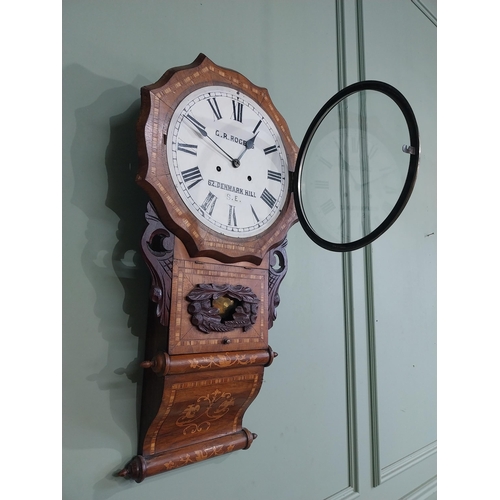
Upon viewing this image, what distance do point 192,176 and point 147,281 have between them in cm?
20

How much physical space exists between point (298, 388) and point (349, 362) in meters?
0.21

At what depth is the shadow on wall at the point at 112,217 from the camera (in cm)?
65

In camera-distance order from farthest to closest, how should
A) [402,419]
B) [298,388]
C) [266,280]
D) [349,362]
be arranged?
[402,419] → [349,362] → [298,388] → [266,280]

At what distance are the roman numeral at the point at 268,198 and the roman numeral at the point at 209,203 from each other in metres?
0.11

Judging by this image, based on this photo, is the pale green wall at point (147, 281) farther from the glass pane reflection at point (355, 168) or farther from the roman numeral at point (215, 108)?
the glass pane reflection at point (355, 168)

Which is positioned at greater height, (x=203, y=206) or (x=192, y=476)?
(x=203, y=206)

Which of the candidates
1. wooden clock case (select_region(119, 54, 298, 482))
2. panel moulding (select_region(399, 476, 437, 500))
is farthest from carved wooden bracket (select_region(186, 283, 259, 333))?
panel moulding (select_region(399, 476, 437, 500))

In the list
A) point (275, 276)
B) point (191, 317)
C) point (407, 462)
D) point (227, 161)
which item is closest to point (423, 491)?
point (407, 462)

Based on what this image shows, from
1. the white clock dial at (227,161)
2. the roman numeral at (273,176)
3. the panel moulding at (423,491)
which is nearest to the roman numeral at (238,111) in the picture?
the white clock dial at (227,161)

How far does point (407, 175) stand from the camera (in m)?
0.66

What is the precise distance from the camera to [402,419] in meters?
1.23

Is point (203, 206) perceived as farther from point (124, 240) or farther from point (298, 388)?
point (298, 388)

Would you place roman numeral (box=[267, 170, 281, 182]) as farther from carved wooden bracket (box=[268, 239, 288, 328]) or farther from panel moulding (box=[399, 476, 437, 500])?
panel moulding (box=[399, 476, 437, 500])

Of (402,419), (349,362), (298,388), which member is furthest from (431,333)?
(298,388)
